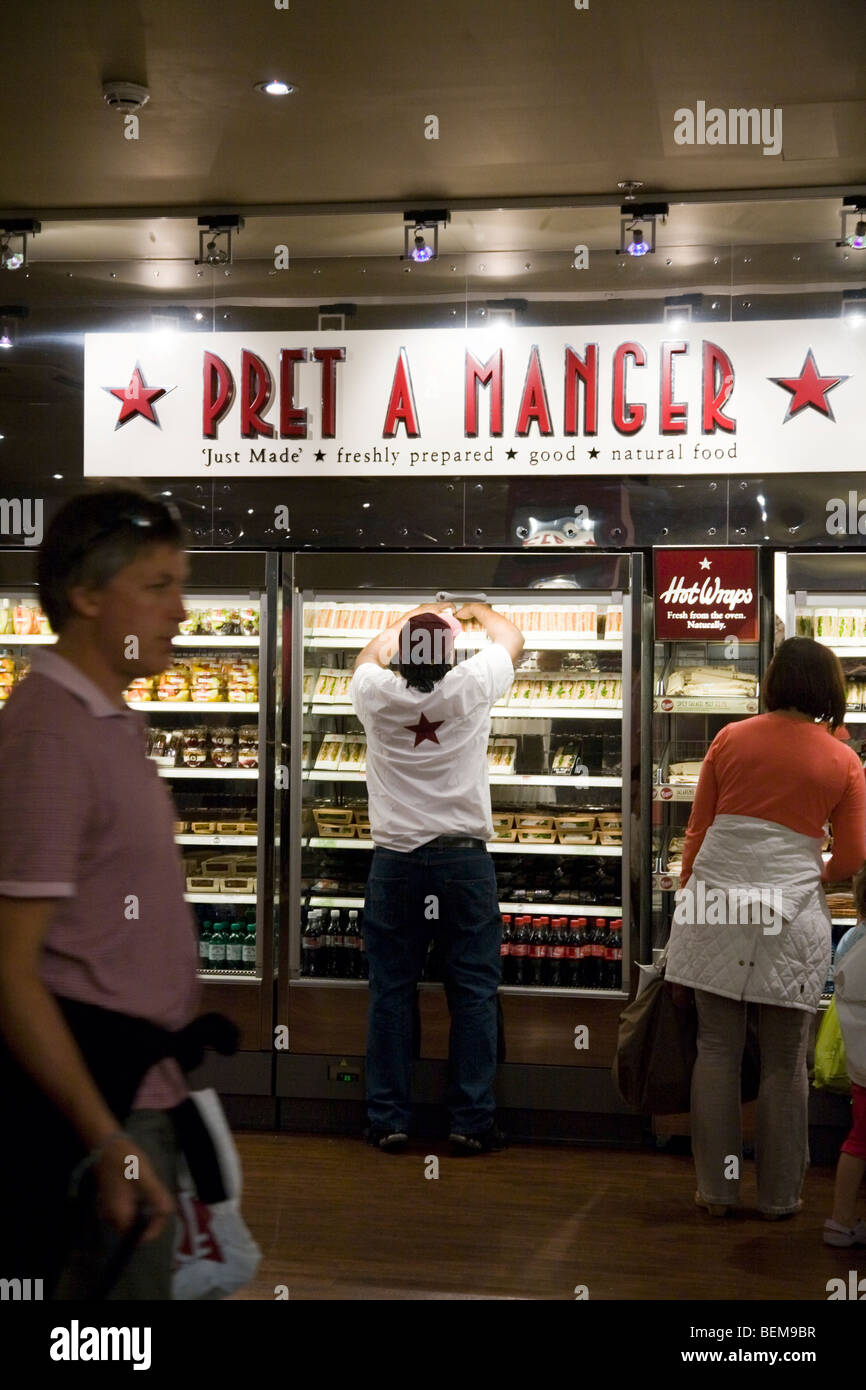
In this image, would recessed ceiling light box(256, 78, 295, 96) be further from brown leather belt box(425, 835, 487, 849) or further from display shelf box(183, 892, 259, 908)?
display shelf box(183, 892, 259, 908)

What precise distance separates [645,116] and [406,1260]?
3828 mm

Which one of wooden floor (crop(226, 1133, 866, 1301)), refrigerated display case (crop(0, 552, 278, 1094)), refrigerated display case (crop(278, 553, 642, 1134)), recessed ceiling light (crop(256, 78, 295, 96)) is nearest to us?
wooden floor (crop(226, 1133, 866, 1301))

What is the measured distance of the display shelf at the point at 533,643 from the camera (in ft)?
18.1

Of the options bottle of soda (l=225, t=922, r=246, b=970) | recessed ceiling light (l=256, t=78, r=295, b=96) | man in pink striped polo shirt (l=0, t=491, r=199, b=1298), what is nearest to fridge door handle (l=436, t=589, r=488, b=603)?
bottle of soda (l=225, t=922, r=246, b=970)

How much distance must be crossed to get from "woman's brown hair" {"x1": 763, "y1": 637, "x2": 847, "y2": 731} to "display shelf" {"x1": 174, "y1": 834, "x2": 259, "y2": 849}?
2.30 m

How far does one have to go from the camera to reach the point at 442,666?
529 cm

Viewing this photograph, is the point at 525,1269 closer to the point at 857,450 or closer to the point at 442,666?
the point at 442,666

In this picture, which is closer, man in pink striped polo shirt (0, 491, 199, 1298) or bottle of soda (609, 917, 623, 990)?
man in pink striped polo shirt (0, 491, 199, 1298)

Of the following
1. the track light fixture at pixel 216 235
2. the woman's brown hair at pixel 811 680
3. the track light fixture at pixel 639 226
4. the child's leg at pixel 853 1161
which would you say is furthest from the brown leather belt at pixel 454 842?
the track light fixture at pixel 216 235

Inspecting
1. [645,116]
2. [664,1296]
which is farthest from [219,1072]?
[645,116]

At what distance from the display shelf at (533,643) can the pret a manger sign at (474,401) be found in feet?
2.25

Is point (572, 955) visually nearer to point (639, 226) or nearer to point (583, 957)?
point (583, 957)

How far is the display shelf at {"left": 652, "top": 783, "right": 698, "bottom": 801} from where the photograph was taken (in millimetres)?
5336

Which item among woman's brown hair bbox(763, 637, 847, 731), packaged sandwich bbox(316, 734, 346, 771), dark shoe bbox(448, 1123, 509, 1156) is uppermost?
woman's brown hair bbox(763, 637, 847, 731)
